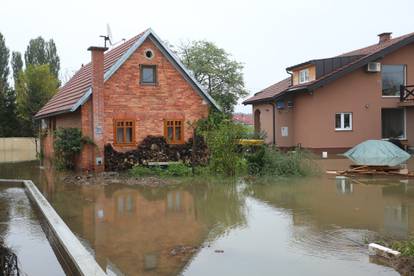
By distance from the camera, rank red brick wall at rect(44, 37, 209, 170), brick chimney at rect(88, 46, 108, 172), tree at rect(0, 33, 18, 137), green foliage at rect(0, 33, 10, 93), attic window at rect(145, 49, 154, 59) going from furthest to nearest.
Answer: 1. green foliage at rect(0, 33, 10, 93)
2. tree at rect(0, 33, 18, 137)
3. attic window at rect(145, 49, 154, 59)
4. red brick wall at rect(44, 37, 209, 170)
5. brick chimney at rect(88, 46, 108, 172)

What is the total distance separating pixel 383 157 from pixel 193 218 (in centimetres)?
1068

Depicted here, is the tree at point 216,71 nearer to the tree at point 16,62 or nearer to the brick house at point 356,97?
A: the brick house at point 356,97

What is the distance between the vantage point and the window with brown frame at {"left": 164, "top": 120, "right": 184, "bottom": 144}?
20.2m

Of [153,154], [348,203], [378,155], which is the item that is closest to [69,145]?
[153,154]

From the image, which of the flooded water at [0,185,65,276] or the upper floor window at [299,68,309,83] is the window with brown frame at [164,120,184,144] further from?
the upper floor window at [299,68,309,83]

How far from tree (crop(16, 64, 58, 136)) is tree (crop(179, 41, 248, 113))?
1289 centimetres

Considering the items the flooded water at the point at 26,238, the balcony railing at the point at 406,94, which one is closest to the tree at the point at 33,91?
the balcony railing at the point at 406,94

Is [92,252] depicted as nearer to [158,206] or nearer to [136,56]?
[158,206]

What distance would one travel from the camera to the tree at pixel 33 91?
143ft

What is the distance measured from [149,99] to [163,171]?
325 centimetres

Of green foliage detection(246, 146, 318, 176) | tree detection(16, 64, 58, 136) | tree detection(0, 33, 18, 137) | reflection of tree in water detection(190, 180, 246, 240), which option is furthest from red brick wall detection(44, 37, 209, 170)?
tree detection(0, 33, 18, 137)

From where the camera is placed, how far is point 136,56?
64.8ft

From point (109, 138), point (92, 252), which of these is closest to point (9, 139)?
point (109, 138)

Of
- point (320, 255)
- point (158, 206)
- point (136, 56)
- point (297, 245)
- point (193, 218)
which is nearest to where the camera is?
point (320, 255)
